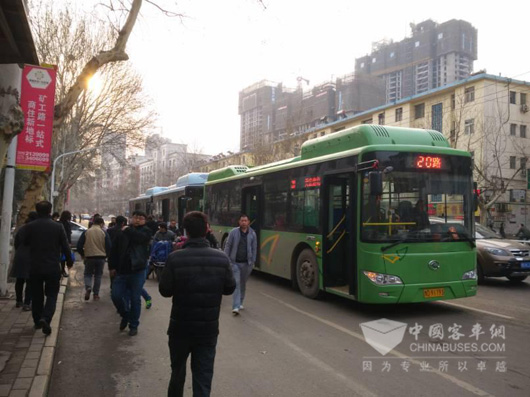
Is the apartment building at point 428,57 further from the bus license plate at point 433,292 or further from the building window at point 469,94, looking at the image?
the bus license plate at point 433,292

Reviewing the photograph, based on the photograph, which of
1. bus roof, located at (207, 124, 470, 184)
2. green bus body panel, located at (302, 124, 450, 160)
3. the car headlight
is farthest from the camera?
the car headlight

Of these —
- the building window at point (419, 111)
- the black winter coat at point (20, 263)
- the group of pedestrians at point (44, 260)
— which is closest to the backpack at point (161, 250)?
the black winter coat at point (20, 263)

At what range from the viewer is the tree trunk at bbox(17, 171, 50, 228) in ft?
32.9

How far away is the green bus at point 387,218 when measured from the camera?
7.21m

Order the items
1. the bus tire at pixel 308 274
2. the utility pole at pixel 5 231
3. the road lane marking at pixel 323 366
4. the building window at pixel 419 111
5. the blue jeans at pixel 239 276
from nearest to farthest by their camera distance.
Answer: the road lane marking at pixel 323 366, the blue jeans at pixel 239 276, the utility pole at pixel 5 231, the bus tire at pixel 308 274, the building window at pixel 419 111

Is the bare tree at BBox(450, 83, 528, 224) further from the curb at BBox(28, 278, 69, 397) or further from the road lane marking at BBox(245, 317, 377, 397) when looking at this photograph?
the curb at BBox(28, 278, 69, 397)

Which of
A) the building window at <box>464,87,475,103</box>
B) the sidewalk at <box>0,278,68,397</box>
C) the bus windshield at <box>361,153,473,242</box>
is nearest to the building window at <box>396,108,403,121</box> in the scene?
the building window at <box>464,87,475,103</box>

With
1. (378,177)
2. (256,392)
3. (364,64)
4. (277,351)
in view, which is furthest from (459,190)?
(364,64)

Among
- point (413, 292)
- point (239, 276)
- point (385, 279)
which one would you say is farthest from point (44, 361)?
point (413, 292)

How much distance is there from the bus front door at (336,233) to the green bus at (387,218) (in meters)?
0.02

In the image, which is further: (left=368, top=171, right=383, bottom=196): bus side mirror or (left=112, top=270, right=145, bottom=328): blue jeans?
(left=368, top=171, right=383, bottom=196): bus side mirror

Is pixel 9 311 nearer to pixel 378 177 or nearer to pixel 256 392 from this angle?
pixel 256 392

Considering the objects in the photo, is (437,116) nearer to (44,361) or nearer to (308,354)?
(308,354)

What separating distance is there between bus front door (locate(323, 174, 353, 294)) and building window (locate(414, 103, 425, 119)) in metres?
35.9
